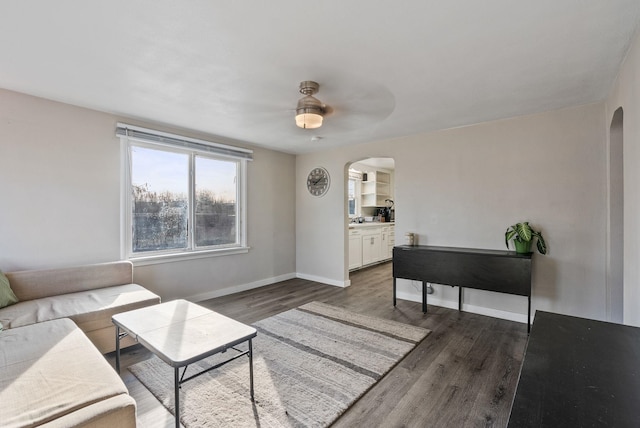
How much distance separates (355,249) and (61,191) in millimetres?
4320

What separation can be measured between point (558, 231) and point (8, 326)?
4611 millimetres

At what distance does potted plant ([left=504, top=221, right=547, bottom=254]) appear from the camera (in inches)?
115

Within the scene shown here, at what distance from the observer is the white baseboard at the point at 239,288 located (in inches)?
152

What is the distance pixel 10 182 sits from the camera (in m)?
2.54

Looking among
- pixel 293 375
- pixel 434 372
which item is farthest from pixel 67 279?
pixel 434 372

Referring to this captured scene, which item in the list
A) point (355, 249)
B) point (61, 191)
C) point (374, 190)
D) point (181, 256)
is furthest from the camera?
point (374, 190)

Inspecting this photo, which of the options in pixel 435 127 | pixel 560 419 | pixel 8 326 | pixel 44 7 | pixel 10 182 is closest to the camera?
pixel 560 419

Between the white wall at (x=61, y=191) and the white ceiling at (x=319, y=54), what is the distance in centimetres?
24

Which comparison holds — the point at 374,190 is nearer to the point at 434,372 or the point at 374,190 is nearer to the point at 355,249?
the point at 355,249

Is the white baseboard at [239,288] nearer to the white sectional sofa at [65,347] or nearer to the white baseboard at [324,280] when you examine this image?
the white baseboard at [324,280]

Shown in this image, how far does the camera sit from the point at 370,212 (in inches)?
288

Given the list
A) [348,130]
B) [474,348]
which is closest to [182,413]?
[474,348]

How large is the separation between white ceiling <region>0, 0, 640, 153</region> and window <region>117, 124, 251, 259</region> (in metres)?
0.56

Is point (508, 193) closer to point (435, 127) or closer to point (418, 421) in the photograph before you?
point (435, 127)
